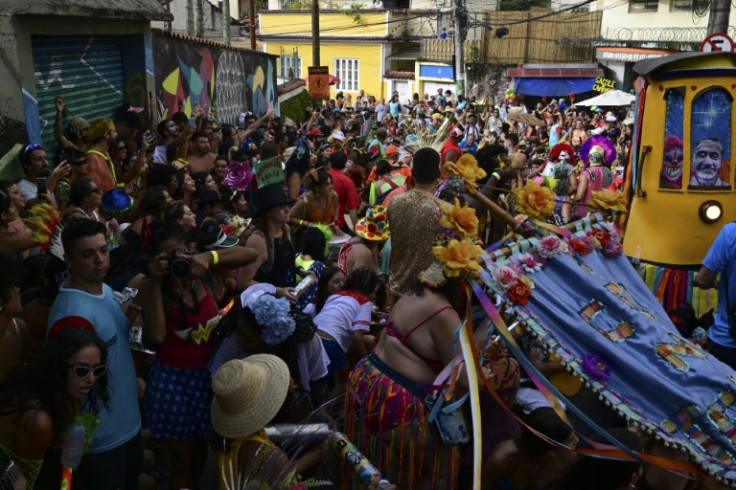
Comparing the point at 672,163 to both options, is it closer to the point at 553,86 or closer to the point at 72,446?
the point at 72,446

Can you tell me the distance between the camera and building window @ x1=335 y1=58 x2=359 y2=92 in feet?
130

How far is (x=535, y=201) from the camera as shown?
3371 mm

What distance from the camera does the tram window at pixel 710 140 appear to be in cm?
593

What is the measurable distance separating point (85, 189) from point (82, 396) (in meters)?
2.60

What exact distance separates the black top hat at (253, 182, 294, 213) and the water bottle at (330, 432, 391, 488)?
1981mm

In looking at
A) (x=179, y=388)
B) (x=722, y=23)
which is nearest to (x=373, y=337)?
(x=179, y=388)

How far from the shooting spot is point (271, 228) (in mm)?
4977

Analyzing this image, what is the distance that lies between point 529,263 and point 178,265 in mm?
1739

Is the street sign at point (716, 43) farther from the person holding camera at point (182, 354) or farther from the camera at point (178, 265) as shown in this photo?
the camera at point (178, 265)

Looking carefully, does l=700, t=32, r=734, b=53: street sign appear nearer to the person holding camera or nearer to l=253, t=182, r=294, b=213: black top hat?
l=253, t=182, r=294, b=213: black top hat

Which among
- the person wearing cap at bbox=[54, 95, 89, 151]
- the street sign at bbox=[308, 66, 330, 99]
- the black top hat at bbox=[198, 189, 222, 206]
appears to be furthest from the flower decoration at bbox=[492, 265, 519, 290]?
the street sign at bbox=[308, 66, 330, 99]

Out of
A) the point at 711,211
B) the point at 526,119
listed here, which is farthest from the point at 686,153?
the point at 526,119

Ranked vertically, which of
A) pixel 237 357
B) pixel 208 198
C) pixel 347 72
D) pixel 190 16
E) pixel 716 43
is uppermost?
pixel 190 16

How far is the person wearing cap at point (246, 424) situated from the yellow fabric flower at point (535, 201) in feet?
4.99
